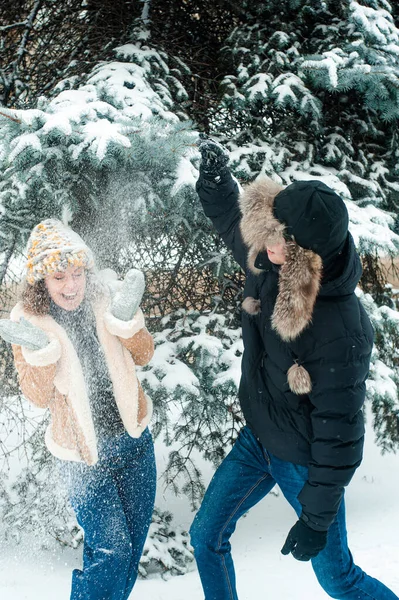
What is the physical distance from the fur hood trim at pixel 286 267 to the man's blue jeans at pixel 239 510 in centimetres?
70

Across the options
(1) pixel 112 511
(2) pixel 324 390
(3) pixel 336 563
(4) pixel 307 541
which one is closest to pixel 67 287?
(1) pixel 112 511

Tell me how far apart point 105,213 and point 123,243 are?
1.32ft

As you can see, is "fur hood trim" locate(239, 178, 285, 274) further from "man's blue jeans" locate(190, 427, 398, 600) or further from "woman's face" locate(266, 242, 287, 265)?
"man's blue jeans" locate(190, 427, 398, 600)

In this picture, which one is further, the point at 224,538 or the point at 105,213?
the point at 105,213

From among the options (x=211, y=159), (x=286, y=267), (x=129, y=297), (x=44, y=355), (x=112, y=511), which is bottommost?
(x=112, y=511)

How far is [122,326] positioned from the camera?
259 cm

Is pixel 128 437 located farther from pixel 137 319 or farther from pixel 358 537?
pixel 358 537

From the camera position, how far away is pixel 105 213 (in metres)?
3.48

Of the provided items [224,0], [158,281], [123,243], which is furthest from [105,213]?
[224,0]

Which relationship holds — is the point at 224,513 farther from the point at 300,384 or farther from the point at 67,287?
the point at 67,287

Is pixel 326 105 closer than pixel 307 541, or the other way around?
pixel 307 541

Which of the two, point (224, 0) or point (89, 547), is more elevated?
point (224, 0)

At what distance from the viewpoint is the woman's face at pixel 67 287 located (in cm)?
258

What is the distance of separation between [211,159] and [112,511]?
1.78m
